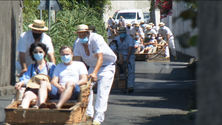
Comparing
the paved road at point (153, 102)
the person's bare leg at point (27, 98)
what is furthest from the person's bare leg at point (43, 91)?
the paved road at point (153, 102)

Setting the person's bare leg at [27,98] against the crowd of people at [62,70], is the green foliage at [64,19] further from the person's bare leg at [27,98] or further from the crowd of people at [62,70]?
the person's bare leg at [27,98]

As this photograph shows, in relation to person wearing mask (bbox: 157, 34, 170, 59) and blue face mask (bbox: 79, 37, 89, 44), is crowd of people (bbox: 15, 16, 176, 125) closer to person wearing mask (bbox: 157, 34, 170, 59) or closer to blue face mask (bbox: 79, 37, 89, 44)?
blue face mask (bbox: 79, 37, 89, 44)

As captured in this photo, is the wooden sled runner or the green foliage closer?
the wooden sled runner

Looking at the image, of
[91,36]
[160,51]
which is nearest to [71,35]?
[160,51]

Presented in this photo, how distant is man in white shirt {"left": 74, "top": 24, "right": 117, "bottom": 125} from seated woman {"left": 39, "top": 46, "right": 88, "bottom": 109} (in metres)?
0.44

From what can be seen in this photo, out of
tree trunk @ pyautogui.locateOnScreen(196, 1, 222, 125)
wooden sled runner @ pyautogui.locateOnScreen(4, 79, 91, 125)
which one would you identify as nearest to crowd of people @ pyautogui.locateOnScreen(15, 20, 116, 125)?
wooden sled runner @ pyautogui.locateOnScreen(4, 79, 91, 125)

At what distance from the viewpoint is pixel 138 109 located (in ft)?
29.5

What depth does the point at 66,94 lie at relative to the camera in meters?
5.47

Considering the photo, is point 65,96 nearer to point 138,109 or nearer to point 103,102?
point 103,102

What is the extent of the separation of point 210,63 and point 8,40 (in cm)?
1043

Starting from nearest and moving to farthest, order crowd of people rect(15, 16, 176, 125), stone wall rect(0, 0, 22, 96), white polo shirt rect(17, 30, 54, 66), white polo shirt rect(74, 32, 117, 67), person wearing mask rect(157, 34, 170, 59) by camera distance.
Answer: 1. crowd of people rect(15, 16, 176, 125)
2. white polo shirt rect(74, 32, 117, 67)
3. white polo shirt rect(17, 30, 54, 66)
4. stone wall rect(0, 0, 22, 96)
5. person wearing mask rect(157, 34, 170, 59)

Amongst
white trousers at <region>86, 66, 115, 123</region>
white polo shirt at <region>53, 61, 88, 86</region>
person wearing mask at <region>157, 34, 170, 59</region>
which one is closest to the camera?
white polo shirt at <region>53, 61, 88, 86</region>

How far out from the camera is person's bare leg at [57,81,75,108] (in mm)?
5357

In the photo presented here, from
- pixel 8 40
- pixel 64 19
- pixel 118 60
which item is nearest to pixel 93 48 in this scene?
pixel 118 60
